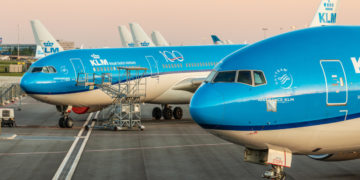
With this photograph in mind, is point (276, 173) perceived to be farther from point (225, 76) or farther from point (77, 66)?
point (77, 66)

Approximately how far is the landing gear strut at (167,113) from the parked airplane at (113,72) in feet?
0.27

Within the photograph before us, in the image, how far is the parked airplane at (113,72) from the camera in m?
35.7

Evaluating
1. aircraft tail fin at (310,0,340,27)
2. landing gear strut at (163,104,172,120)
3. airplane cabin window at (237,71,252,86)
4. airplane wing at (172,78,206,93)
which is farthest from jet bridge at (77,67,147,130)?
aircraft tail fin at (310,0,340,27)

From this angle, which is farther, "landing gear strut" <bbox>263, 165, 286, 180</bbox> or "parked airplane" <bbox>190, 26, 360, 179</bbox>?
"landing gear strut" <bbox>263, 165, 286, 180</bbox>

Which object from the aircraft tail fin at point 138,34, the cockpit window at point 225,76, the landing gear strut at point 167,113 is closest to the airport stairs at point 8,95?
the landing gear strut at point 167,113

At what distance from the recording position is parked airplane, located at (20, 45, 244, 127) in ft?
117

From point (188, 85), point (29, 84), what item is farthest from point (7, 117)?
point (188, 85)

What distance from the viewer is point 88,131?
Answer: 116ft

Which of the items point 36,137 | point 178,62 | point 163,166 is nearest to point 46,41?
point 178,62

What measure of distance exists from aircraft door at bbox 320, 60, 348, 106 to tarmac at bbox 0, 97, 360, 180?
659 centimetres

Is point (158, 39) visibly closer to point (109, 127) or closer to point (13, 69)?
point (13, 69)

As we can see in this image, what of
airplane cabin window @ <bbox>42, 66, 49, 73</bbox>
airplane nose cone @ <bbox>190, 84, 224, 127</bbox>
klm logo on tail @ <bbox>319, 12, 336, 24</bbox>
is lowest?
airplane nose cone @ <bbox>190, 84, 224, 127</bbox>

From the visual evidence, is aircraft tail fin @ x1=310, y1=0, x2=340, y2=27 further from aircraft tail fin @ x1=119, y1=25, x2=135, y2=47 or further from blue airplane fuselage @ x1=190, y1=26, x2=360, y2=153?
blue airplane fuselage @ x1=190, y1=26, x2=360, y2=153

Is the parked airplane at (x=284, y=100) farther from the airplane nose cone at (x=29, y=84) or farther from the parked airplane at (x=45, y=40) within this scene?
the parked airplane at (x=45, y=40)
